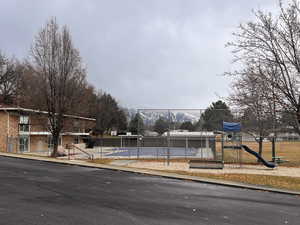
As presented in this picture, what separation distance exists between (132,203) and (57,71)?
21.5 metres

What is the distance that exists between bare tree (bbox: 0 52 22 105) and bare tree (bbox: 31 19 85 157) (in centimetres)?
2953

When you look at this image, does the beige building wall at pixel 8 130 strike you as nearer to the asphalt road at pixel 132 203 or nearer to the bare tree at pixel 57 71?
the bare tree at pixel 57 71

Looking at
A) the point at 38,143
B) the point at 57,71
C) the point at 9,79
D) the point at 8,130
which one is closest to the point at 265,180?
the point at 57,71

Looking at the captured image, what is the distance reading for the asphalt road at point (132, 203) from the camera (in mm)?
7043

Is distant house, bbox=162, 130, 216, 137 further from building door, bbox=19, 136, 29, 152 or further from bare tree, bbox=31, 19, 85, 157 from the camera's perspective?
building door, bbox=19, 136, 29, 152

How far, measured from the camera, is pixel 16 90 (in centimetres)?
5597

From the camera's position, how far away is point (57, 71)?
91.7 ft

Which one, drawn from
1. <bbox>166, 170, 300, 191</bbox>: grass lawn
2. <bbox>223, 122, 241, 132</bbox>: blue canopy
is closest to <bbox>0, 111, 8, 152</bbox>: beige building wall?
<bbox>223, 122, 241, 132</bbox>: blue canopy

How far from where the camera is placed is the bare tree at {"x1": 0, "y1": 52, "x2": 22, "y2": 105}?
55406mm

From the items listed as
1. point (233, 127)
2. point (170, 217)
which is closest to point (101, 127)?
point (233, 127)

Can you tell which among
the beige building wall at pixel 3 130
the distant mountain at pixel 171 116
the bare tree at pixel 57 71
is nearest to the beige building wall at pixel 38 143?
the beige building wall at pixel 3 130

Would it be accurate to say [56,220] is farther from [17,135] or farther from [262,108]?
[17,135]

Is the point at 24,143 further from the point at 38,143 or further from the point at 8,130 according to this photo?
the point at 8,130

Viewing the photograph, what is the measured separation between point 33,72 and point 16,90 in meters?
30.5
